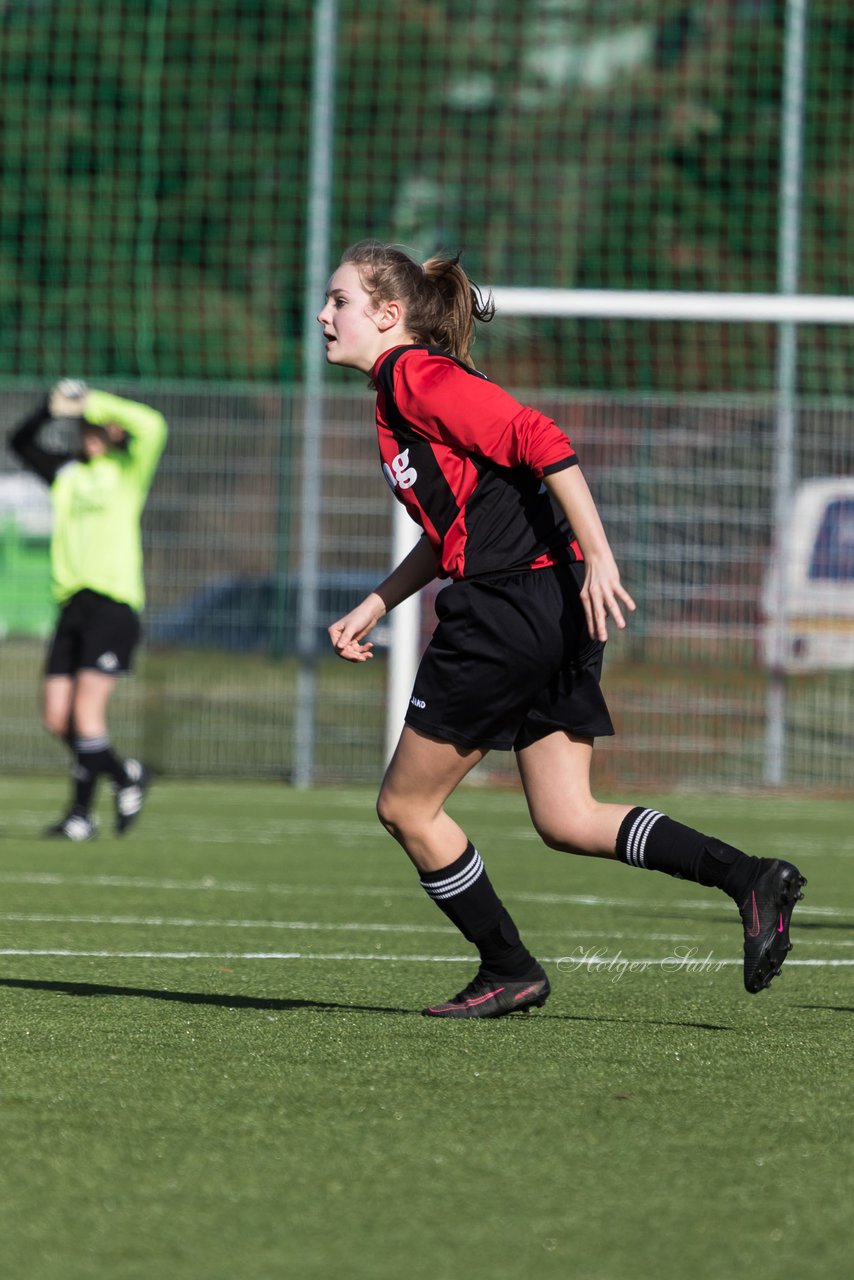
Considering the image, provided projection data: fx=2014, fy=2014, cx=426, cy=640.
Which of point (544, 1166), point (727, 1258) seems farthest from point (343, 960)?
point (727, 1258)

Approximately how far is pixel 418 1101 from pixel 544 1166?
54cm

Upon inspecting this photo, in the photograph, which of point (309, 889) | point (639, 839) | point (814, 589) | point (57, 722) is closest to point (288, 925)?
point (309, 889)

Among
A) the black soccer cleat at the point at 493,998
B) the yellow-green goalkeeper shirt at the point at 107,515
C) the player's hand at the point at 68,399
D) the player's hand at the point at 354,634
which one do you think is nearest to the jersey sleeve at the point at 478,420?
the player's hand at the point at 354,634

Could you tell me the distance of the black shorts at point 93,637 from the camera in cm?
985

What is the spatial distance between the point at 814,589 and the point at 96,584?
541 centimetres

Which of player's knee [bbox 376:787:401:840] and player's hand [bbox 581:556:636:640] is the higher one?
player's hand [bbox 581:556:636:640]

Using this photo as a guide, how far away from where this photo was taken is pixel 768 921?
430 cm

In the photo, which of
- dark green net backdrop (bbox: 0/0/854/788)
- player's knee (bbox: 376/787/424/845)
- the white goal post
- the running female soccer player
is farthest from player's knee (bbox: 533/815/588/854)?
dark green net backdrop (bbox: 0/0/854/788)

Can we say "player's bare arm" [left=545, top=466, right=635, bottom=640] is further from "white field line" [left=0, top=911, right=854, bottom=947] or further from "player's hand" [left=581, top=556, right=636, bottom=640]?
"white field line" [left=0, top=911, right=854, bottom=947]

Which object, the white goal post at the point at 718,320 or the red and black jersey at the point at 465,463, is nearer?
the red and black jersey at the point at 465,463

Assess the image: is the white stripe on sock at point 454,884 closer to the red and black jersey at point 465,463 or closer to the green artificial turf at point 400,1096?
the green artificial turf at point 400,1096

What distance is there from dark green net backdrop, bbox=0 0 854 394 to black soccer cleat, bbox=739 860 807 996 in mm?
16087

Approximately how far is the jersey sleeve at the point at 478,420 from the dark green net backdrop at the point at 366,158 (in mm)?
15835

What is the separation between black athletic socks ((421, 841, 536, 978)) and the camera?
4.68m
